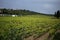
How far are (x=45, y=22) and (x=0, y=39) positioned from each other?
1.16m

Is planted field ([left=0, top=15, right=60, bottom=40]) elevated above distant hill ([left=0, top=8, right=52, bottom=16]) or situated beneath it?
situated beneath

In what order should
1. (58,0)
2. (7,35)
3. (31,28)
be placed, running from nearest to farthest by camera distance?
(7,35)
(31,28)
(58,0)

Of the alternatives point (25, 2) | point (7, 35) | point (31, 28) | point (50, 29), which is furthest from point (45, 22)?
point (7, 35)

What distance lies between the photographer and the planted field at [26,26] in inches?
113

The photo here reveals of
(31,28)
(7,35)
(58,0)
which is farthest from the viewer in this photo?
(58,0)

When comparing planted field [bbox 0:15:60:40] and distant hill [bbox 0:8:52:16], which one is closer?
planted field [bbox 0:15:60:40]

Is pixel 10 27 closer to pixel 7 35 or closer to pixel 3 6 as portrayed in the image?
pixel 7 35

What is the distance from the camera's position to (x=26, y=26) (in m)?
3.01

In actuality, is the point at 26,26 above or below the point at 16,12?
below

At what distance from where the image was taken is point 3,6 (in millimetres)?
3027

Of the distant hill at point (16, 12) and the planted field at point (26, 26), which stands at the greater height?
the distant hill at point (16, 12)

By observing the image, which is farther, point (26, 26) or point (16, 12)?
point (16, 12)

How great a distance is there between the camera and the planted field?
288 cm

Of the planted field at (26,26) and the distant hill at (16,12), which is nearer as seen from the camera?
the planted field at (26,26)
